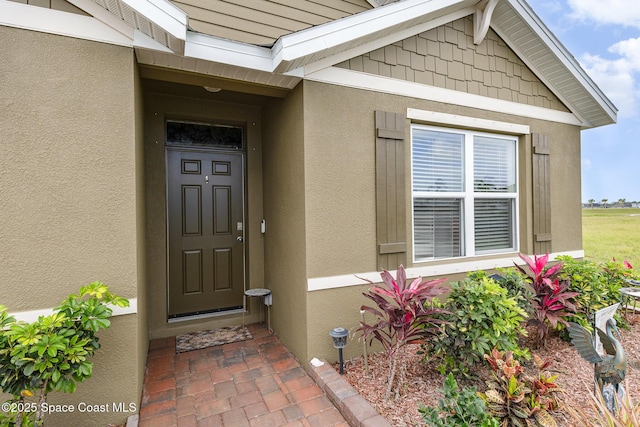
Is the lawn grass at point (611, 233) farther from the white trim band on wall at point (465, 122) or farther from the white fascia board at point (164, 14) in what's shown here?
the white fascia board at point (164, 14)

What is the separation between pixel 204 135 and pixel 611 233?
7470 mm

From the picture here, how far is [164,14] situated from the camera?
2.25 metres

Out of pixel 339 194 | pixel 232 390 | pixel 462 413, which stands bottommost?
pixel 232 390

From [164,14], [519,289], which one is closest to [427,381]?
[519,289]

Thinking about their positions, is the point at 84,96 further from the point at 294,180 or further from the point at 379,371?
the point at 379,371

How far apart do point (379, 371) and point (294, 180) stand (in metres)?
2.05

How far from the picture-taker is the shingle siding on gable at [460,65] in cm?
334

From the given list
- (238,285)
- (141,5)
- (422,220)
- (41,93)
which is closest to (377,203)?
(422,220)

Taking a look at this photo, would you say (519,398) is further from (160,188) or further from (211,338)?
(160,188)

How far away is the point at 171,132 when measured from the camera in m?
3.82

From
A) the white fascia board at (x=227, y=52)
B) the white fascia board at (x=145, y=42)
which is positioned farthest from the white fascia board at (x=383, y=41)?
the white fascia board at (x=145, y=42)

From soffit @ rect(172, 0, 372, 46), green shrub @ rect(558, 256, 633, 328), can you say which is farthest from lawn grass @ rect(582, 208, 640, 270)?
soffit @ rect(172, 0, 372, 46)

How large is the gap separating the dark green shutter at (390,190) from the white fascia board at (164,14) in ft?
6.37

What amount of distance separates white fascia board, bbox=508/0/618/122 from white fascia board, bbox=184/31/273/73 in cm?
320
